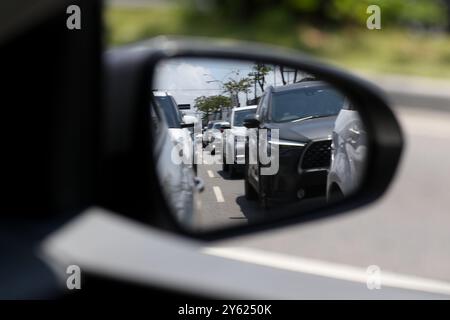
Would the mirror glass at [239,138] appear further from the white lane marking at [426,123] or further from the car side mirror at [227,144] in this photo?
the white lane marking at [426,123]

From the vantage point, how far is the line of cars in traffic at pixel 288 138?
165cm

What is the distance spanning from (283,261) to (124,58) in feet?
8.90

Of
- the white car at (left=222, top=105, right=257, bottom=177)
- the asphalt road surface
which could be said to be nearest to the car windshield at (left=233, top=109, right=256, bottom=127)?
the white car at (left=222, top=105, right=257, bottom=177)

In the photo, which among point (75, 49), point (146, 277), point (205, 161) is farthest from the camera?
point (146, 277)

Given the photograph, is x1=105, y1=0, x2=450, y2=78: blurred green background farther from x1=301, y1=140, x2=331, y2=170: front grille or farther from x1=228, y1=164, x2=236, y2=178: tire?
x1=228, y1=164, x2=236, y2=178: tire

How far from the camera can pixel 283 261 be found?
4.29 m

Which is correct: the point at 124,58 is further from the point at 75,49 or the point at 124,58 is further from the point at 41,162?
the point at 41,162

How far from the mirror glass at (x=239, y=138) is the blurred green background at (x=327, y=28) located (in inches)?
384

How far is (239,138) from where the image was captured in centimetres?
165

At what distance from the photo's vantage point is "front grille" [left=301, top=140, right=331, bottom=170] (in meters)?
1.75

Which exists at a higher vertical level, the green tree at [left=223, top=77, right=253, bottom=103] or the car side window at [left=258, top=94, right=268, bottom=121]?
the green tree at [left=223, top=77, right=253, bottom=103]

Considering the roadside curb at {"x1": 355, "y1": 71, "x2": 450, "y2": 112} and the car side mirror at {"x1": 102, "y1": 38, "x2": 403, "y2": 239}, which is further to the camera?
the roadside curb at {"x1": 355, "y1": 71, "x2": 450, "y2": 112}

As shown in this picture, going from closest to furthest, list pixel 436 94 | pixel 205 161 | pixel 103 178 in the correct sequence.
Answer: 1. pixel 205 161
2. pixel 103 178
3. pixel 436 94
